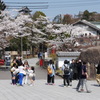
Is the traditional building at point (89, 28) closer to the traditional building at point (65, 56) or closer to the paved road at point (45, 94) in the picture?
the traditional building at point (65, 56)

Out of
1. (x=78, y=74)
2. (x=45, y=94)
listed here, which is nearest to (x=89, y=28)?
(x=78, y=74)

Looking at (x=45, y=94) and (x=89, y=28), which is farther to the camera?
(x=89, y=28)

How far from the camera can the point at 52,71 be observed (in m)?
18.2

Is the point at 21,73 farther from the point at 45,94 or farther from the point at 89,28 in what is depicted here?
the point at 89,28

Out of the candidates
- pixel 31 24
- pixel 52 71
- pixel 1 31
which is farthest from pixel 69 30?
pixel 52 71

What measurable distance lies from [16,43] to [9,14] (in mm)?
23160

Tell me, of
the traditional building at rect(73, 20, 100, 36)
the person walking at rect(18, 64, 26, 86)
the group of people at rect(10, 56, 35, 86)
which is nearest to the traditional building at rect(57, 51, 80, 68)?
the group of people at rect(10, 56, 35, 86)

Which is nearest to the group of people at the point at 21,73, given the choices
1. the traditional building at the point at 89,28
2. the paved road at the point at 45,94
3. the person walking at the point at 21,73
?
the person walking at the point at 21,73

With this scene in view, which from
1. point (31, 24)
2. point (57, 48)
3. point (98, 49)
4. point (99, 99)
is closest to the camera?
point (99, 99)

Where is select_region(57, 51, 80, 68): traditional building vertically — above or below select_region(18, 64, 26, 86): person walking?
above

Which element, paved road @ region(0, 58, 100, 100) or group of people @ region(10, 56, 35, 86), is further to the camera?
group of people @ region(10, 56, 35, 86)

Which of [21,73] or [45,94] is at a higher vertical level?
[21,73]

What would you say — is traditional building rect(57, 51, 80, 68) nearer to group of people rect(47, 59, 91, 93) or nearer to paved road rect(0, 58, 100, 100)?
group of people rect(47, 59, 91, 93)

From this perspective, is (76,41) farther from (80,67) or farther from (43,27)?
(80,67)
